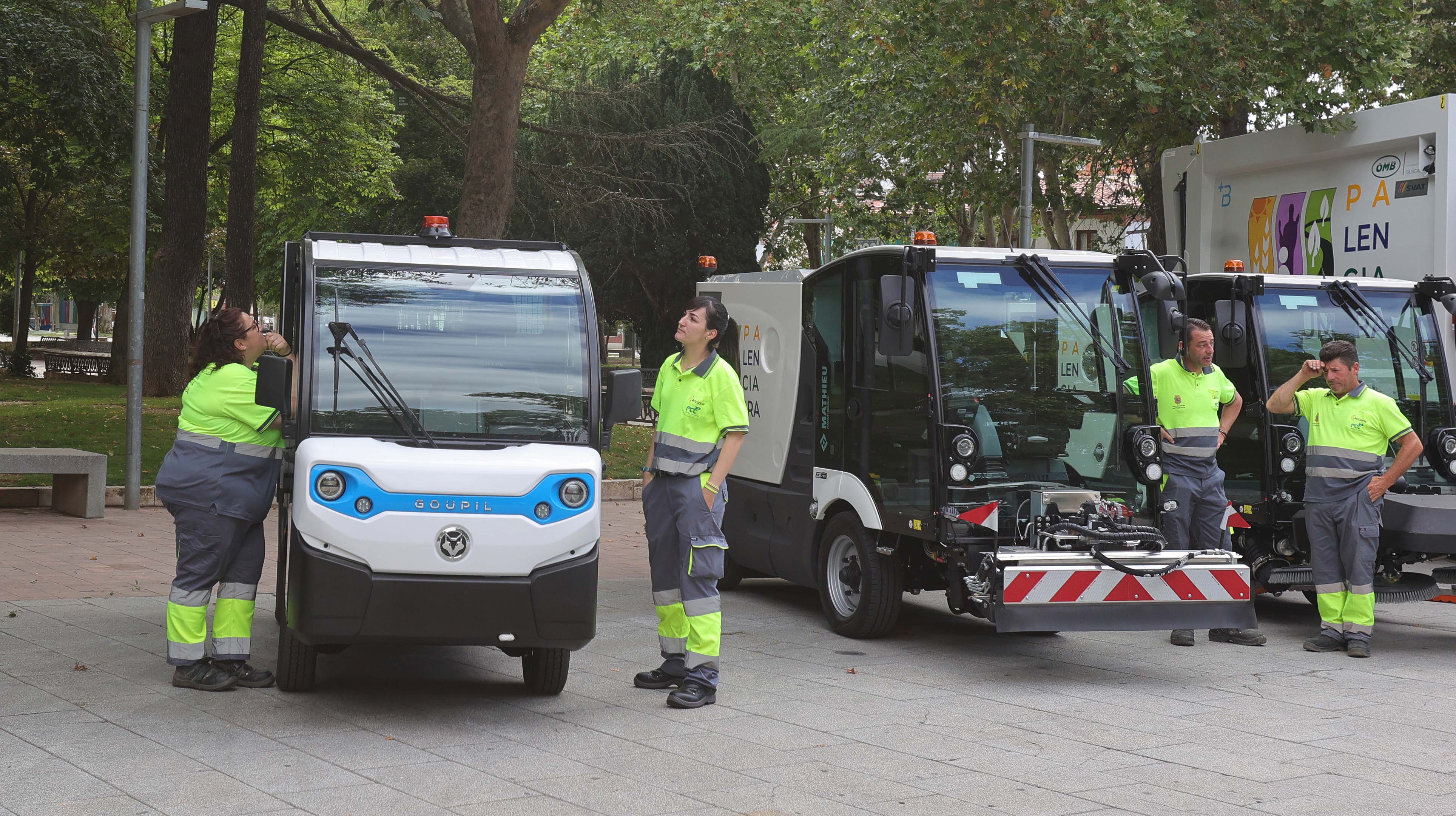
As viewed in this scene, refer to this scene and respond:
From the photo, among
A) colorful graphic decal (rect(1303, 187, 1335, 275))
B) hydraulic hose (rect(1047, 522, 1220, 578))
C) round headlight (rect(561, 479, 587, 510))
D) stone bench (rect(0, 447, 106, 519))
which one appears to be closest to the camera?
round headlight (rect(561, 479, 587, 510))

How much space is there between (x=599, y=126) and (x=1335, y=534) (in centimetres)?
2033

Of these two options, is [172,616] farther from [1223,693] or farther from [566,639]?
[1223,693]

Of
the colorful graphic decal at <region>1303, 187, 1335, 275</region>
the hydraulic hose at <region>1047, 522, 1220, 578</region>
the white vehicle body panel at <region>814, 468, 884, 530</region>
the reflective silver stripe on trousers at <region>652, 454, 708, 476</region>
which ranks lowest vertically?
the hydraulic hose at <region>1047, 522, 1220, 578</region>

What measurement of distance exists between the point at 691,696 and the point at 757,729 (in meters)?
0.47

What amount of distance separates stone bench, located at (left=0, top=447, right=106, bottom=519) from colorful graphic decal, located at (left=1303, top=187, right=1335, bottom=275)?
10453 mm

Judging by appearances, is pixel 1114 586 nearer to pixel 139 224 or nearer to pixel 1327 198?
pixel 1327 198

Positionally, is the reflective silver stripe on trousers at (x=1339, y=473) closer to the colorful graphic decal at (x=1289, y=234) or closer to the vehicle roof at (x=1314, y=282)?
the vehicle roof at (x=1314, y=282)

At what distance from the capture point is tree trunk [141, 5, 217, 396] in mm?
19734

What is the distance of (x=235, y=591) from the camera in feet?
22.4

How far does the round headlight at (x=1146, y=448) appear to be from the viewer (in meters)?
8.04

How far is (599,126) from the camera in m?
27.1

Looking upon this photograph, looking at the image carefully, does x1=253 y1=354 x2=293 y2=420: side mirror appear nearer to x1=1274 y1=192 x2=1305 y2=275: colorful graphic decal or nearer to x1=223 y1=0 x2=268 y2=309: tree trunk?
x1=1274 y1=192 x2=1305 y2=275: colorful graphic decal

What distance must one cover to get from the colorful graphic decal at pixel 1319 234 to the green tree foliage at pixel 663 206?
566 inches

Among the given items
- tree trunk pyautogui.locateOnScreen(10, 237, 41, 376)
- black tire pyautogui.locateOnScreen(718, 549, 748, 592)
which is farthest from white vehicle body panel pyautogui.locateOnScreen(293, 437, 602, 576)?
tree trunk pyautogui.locateOnScreen(10, 237, 41, 376)
